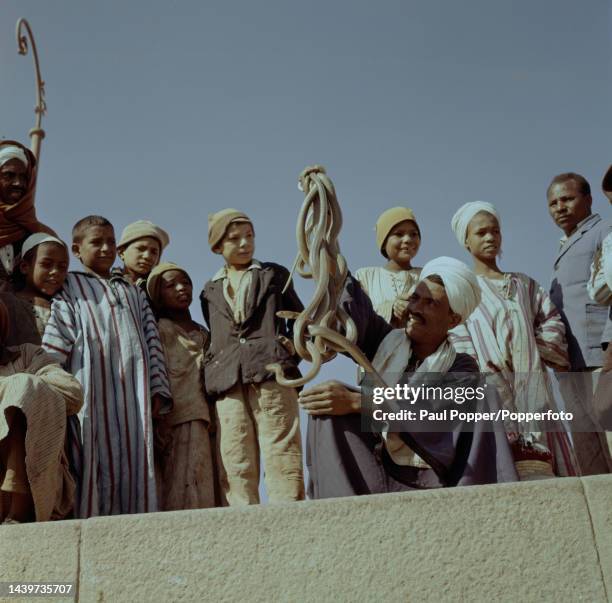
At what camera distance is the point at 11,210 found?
6.47 m

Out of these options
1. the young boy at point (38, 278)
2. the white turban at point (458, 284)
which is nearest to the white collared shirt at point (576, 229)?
the white turban at point (458, 284)

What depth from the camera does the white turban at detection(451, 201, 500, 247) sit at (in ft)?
22.6

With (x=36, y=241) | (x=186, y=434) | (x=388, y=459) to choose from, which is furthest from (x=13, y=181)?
(x=388, y=459)

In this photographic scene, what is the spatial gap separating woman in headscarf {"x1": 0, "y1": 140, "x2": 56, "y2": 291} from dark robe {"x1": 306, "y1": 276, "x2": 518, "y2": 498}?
241cm

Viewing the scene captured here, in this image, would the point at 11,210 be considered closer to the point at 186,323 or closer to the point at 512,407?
the point at 186,323

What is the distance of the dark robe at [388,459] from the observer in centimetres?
468

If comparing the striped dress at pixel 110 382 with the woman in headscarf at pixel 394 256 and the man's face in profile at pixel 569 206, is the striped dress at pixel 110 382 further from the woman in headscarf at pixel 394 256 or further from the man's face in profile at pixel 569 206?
the man's face in profile at pixel 569 206

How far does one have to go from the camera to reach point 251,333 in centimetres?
624

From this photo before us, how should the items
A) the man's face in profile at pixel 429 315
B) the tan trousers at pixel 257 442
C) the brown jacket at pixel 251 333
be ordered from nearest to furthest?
the man's face in profile at pixel 429 315, the tan trousers at pixel 257 442, the brown jacket at pixel 251 333

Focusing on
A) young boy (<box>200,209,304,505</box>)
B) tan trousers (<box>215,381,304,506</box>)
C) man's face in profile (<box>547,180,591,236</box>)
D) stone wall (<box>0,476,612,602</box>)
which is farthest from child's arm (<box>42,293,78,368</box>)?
man's face in profile (<box>547,180,591,236</box>)

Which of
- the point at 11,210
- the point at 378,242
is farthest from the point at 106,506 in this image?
the point at 378,242

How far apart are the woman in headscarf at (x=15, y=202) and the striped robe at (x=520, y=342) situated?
257 cm

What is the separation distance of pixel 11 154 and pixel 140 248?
0.98 metres

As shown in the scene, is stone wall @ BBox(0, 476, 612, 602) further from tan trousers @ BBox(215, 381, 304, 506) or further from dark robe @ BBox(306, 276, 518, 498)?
tan trousers @ BBox(215, 381, 304, 506)
